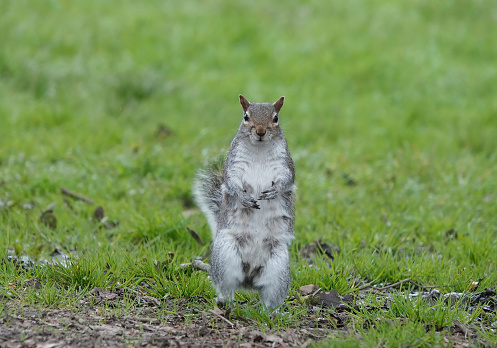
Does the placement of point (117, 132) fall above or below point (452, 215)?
above

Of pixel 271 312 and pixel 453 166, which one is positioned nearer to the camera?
pixel 271 312

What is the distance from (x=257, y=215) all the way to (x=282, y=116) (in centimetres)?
459

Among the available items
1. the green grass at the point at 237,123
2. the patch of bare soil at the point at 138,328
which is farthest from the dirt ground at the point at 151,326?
the green grass at the point at 237,123

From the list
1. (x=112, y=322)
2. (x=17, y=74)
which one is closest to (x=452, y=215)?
(x=112, y=322)

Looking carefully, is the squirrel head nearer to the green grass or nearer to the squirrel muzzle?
the squirrel muzzle

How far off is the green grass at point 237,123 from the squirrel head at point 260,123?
0.89 metres

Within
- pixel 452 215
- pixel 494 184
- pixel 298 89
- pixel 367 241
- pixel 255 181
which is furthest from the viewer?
pixel 298 89

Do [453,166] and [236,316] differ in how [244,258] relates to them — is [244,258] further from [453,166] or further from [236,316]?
→ [453,166]

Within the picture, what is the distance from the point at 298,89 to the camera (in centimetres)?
867

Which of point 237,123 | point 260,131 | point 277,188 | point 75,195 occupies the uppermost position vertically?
point 260,131

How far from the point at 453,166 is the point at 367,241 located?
2.25 m

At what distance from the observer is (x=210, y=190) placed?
3953mm

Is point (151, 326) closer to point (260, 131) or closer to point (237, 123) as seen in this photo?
point (260, 131)

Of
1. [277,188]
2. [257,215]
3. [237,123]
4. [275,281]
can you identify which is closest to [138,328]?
[275,281]
